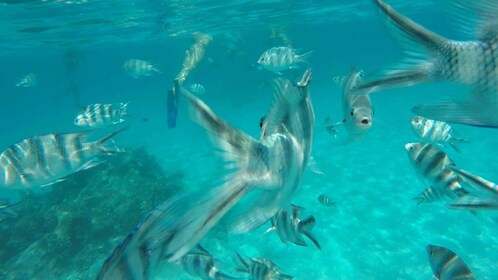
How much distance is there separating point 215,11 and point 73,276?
2182 cm

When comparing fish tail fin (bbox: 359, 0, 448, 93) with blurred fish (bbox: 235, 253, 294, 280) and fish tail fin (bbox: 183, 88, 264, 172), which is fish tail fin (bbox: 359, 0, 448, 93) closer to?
fish tail fin (bbox: 183, 88, 264, 172)

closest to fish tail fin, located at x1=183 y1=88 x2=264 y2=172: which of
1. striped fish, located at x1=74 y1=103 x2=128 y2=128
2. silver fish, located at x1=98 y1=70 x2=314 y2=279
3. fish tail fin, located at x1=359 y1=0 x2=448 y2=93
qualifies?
silver fish, located at x1=98 y1=70 x2=314 y2=279

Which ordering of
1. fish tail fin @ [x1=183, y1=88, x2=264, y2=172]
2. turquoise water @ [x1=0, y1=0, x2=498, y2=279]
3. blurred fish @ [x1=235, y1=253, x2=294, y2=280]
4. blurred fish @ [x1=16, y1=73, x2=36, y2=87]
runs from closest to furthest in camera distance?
fish tail fin @ [x1=183, y1=88, x2=264, y2=172] → blurred fish @ [x1=235, y1=253, x2=294, y2=280] → turquoise water @ [x1=0, y1=0, x2=498, y2=279] → blurred fish @ [x1=16, y1=73, x2=36, y2=87]

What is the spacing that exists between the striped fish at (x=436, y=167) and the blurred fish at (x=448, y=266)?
85 cm

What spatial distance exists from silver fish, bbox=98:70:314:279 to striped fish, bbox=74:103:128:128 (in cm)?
754

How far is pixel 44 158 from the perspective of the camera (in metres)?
4.28

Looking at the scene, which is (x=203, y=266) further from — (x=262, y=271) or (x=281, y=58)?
(x=281, y=58)

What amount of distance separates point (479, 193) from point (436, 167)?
257 cm

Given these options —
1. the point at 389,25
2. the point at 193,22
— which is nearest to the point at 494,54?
the point at 389,25

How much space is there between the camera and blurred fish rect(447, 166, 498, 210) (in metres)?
1.39

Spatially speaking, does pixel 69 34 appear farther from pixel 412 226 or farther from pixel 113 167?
pixel 412 226

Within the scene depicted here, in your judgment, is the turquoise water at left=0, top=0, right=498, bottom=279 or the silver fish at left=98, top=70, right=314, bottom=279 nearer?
the silver fish at left=98, top=70, right=314, bottom=279

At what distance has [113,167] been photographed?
496 inches

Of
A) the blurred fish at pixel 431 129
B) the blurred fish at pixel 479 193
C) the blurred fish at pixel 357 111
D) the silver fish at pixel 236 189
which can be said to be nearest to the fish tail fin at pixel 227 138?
the silver fish at pixel 236 189
